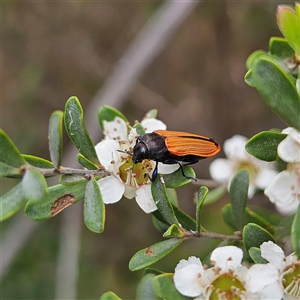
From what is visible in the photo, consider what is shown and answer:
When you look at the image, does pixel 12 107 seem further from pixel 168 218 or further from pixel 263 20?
pixel 168 218

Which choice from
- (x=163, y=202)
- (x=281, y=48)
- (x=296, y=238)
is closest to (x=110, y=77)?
(x=281, y=48)

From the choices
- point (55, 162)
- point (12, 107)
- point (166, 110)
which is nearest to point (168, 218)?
point (55, 162)

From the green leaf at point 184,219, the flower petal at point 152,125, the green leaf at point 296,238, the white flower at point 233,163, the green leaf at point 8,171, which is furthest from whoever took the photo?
the white flower at point 233,163

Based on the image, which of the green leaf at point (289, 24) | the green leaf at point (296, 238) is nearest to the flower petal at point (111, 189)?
the green leaf at point (296, 238)

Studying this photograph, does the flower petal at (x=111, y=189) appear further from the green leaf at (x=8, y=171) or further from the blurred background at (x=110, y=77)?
the blurred background at (x=110, y=77)

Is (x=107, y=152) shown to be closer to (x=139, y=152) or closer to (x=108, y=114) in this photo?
(x=139, y=152)

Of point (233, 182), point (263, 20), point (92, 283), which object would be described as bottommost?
point (92, 283)
